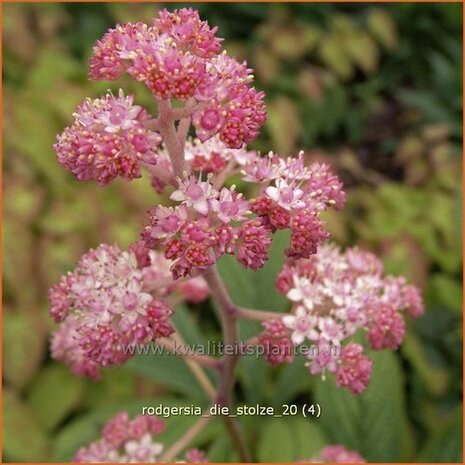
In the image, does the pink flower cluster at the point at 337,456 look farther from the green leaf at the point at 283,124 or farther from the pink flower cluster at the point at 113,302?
the green leaf at the point at 283,124

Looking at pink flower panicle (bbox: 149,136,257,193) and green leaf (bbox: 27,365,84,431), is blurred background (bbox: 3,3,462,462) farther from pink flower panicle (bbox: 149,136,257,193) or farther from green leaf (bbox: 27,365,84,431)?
pink flower panicle (bbox: 149,136,257,193)

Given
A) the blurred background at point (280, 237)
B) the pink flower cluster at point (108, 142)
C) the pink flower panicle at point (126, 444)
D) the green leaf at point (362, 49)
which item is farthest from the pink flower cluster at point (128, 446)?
the green leaf at point (362, 49)

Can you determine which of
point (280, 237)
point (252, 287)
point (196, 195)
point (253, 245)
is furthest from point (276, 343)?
point (252, 287)

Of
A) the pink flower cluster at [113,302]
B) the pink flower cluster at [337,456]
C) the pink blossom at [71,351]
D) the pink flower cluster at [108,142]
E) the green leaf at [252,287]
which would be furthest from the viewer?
the green leaf at [252,287]

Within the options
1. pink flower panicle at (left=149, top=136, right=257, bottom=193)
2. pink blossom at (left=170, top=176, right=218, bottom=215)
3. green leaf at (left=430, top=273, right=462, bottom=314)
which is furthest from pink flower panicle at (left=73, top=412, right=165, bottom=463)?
green leaf at (left=430, top=273, right=462, bottom=314)

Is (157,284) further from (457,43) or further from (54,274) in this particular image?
(457,43)

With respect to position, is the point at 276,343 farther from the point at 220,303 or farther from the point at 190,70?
the point at 190,70

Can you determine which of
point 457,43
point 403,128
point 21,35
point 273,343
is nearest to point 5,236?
point 21,35
